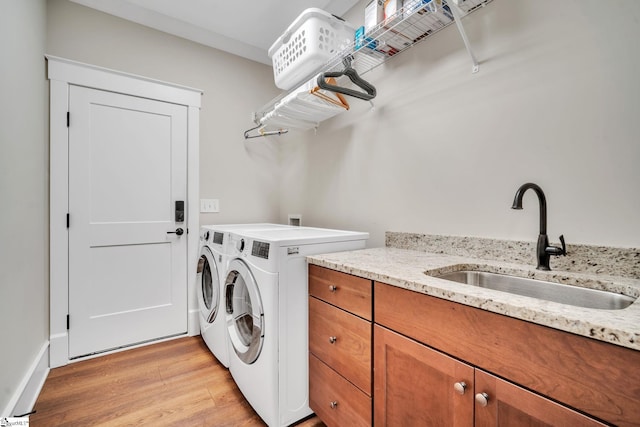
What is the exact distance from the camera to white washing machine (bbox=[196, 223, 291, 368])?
5.97 ft

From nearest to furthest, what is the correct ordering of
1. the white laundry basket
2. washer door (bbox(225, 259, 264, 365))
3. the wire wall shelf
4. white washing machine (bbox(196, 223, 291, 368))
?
1. the wire wall shelf
2. washer door (bbox(225, 259, 264, 365))
3. the white laundry basket
4. white washing machine (bbox(196, 223, 291, 368))

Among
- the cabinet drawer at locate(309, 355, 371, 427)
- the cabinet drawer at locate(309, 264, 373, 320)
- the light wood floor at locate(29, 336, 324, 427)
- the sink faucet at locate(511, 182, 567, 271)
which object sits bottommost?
the light wood floor at locate(29, 336, 324, 427)

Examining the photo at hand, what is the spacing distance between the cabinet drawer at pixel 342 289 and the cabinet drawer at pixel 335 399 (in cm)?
31

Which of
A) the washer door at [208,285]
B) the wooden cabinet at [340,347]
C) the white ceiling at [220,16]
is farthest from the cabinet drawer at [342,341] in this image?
the white ceiling at [220,16]

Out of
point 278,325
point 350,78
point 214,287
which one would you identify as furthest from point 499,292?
point 214,287

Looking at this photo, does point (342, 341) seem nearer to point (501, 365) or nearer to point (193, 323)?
point (501, 365)

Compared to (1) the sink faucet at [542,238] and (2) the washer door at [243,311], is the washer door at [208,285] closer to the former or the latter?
(2) the washer door at [243,311]

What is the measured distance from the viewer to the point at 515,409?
26.4 inches

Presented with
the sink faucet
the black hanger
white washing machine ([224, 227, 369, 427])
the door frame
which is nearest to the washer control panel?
white washing machine ([224, 227, 369, 427])

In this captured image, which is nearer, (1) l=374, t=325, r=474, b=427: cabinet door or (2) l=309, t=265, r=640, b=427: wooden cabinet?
(2) l=309, t=265, r=640, b=427: wooden cabinet

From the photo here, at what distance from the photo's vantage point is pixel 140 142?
7.27ft

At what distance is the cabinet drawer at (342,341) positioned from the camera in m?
1.08

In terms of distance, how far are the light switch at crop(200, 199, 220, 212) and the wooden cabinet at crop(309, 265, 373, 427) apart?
151cm

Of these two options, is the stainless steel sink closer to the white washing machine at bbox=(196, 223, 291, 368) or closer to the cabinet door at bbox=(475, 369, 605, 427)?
the cabinet door at bbox=(475, 369, 605, 427)
